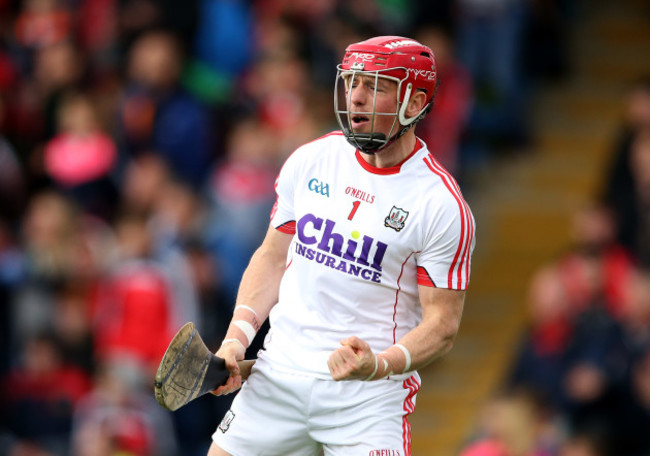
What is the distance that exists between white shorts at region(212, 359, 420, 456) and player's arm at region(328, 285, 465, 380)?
0.26 m

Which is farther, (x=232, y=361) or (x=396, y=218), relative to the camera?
(x=232, y=361)

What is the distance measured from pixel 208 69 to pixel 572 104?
4.02 m

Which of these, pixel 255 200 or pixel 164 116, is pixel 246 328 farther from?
pixel 164 116

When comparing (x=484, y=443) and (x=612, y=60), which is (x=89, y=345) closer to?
(x=484, y=443)

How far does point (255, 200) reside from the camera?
1016 cm

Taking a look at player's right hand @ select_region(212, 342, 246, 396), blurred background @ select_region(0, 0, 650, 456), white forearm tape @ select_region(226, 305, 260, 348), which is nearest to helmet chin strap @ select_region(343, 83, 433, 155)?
white forearm tape @ select_region(226, 305, 260, 348)

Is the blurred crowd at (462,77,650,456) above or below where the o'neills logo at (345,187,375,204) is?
below

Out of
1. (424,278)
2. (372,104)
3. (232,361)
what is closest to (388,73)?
(372,104)

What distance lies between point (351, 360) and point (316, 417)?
0.60 m

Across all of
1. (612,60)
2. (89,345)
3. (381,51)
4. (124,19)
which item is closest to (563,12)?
(612,60)

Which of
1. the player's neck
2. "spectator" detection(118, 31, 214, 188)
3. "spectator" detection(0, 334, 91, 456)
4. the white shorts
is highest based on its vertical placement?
the player's neck

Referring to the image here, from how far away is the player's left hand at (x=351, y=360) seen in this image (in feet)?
15.1

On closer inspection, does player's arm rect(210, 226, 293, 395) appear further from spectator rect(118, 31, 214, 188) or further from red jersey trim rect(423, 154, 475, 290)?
spectator rect(118, 31, 214, 188)

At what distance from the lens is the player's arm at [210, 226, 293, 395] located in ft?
17.5
